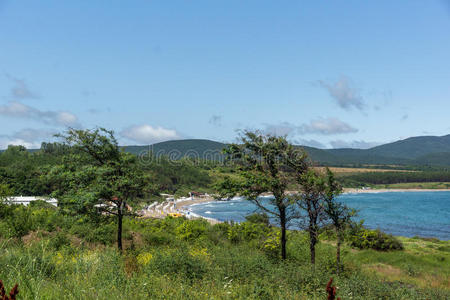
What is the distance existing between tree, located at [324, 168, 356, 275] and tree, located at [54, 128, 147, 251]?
7.58 metres

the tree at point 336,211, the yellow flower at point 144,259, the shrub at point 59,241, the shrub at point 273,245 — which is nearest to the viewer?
the yellow flower at point 144,259

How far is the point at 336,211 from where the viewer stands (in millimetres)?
12172

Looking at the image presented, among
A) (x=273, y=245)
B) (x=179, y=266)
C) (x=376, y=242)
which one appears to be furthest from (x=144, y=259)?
(x=376, y=242)

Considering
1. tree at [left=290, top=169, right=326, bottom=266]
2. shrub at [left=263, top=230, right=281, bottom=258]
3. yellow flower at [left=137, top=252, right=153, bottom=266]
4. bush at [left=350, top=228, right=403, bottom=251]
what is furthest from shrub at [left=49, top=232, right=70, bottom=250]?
bush at [left=350, top=228, right=403, bottom=251]

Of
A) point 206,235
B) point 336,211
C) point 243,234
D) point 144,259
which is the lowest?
point 243,234

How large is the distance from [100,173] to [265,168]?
21.2 feet

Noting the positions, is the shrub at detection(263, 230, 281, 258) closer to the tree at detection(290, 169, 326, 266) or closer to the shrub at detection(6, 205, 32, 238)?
the tree at detection(290, 169, 326, 266)

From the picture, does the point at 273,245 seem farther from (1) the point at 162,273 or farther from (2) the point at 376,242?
(2) the point at 376,242

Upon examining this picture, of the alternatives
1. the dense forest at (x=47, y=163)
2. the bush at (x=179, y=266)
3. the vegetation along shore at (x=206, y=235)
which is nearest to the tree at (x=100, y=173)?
the vegetation along shore at (x=206, y=235)

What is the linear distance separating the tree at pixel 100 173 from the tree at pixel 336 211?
758 centimetres

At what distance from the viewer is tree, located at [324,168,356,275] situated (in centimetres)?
1177

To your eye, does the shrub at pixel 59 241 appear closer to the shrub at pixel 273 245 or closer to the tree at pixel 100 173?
the tree at pixel 100 173

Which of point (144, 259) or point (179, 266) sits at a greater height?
point (179, 266)

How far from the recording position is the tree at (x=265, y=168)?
12229mm
